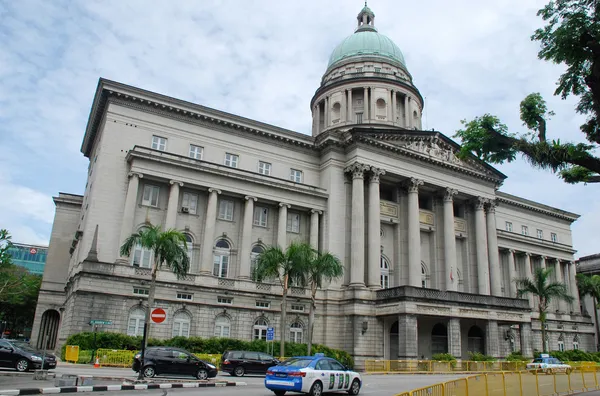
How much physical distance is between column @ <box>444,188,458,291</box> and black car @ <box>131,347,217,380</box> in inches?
1200

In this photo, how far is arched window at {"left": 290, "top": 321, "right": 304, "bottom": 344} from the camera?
42781 millimetres

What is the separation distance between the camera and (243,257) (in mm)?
42375

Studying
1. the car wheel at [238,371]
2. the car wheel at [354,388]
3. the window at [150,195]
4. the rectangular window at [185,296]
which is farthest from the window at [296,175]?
the car wheel at [354,388]

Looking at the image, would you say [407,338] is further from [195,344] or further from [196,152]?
[196,152]

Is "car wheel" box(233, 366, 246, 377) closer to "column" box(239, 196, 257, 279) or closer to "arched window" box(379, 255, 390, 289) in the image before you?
"column" box(239, 196, 257, 279)

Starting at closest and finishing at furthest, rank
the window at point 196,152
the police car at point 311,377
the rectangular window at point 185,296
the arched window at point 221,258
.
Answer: the police car at point 311,377
the rectangular window at point 185,296
the arched window at point 221,258
the window at point 196,152

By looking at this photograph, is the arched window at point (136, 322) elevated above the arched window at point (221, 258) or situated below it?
below

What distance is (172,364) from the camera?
2444 centimetres

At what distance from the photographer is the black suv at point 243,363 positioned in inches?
1117

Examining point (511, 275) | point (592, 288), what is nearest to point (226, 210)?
point (511, 275)

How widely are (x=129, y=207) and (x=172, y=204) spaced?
331 cm

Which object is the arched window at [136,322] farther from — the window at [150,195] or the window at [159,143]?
the window at [159,143]

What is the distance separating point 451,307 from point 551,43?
32.2 meters

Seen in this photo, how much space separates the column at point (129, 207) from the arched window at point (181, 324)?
5668mm
